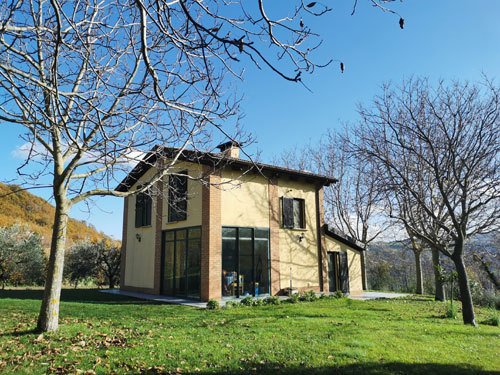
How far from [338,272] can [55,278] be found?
13.6 m

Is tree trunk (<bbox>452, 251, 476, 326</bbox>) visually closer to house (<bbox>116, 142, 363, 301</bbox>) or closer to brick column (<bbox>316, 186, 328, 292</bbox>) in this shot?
house (<bbox>116, 142, 363, 301</bbox>)

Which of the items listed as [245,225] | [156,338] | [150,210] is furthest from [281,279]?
[156,338]

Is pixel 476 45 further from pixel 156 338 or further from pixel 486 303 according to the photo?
pixel 486 303

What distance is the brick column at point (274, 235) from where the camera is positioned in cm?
1543

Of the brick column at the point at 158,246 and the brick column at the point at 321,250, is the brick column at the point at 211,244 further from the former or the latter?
the brick column at the point at 321,250

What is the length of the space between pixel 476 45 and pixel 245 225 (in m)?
9.33

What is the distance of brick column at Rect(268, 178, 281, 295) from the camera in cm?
1543

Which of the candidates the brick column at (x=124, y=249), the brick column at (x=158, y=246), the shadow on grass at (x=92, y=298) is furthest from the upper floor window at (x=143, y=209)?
the shadow on grass at (x=92, y=298)

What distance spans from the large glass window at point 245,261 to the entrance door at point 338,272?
160 inches

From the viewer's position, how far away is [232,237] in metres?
14.5

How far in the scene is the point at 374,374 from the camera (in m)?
5.23

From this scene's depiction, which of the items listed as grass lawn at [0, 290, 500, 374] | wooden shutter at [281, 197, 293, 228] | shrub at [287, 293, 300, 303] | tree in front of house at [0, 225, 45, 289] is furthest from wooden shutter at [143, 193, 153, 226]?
tree in front of house at [0, 225, 45, 289]

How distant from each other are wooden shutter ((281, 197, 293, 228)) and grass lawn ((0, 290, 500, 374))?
20.5ft

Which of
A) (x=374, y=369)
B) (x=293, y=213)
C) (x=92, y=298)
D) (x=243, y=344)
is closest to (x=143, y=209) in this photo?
(x=92, y=298)
